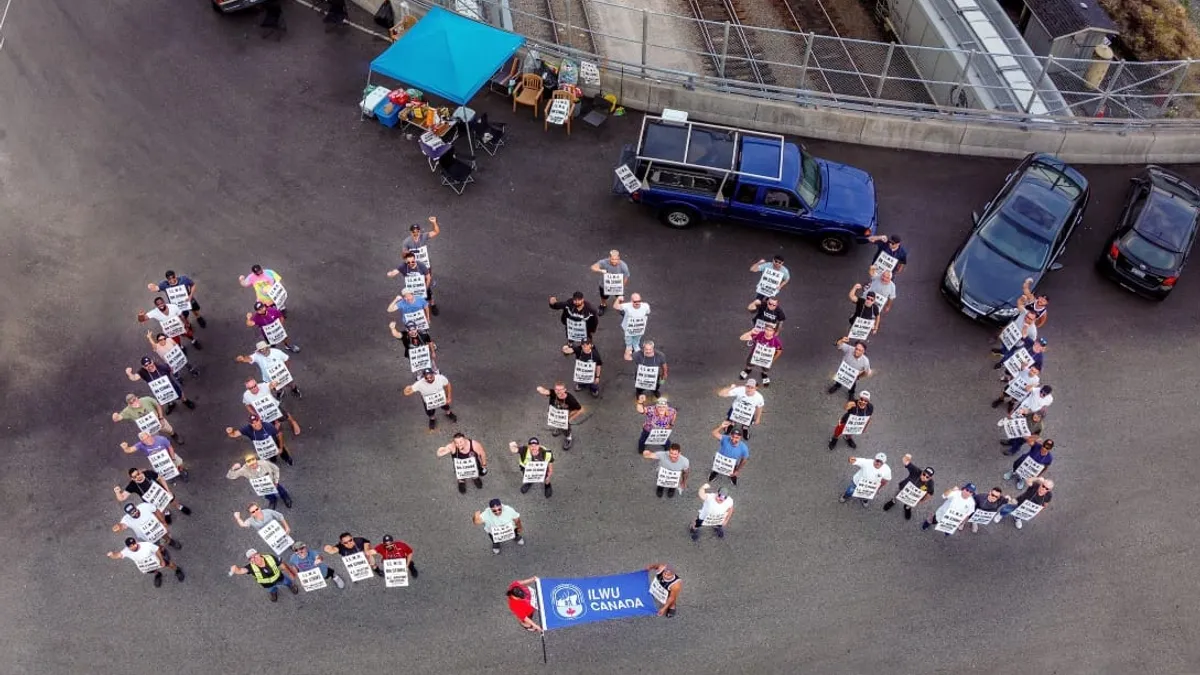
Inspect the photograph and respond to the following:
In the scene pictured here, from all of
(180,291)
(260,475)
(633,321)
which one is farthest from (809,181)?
(180,291)

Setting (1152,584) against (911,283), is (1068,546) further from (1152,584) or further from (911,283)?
(911,283)

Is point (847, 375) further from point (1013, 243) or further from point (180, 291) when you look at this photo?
point (180, 291)

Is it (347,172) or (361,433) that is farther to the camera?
(347,172)

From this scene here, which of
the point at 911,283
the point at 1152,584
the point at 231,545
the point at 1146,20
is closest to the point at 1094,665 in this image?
the point at 1152,584

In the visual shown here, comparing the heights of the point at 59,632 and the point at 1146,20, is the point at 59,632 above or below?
below

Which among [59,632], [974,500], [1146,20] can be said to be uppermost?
[1146,20]

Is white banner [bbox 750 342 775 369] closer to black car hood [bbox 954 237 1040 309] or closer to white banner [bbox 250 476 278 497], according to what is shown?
black car hood [bbox 954 237 1040 309]
